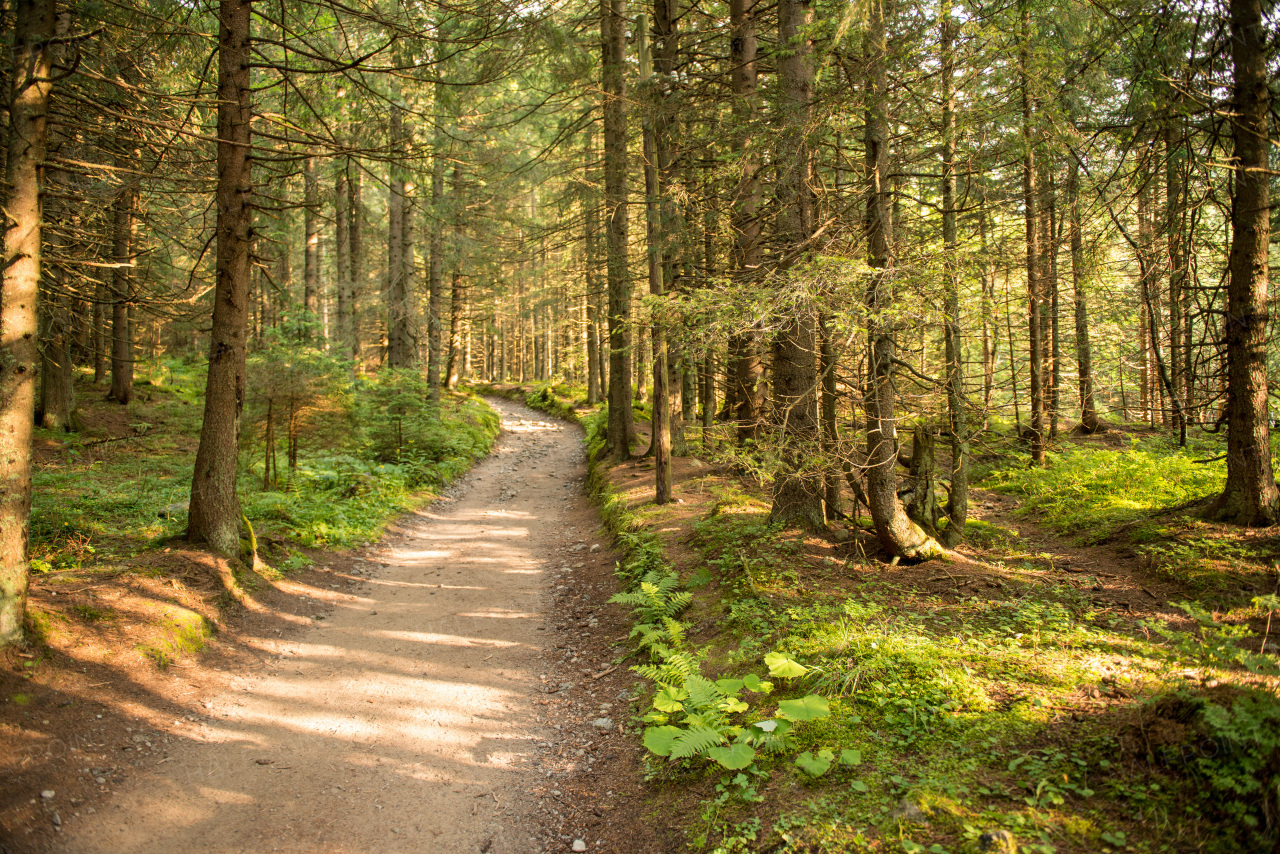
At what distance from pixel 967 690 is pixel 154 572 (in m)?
7.41

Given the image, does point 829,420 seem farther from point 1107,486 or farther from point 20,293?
point 20,293


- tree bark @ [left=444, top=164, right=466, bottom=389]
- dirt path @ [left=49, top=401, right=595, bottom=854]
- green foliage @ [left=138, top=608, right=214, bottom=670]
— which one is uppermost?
tree bark @ [left=444, top=164, right=466, bottom=389]

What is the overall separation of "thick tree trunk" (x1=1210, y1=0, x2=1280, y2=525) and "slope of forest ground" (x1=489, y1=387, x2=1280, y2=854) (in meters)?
0.56

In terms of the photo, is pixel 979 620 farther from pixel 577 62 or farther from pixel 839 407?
pixel 577 62

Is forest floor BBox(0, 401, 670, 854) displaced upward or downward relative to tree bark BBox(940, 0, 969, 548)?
downward

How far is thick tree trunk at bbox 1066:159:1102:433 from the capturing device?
7.56 m

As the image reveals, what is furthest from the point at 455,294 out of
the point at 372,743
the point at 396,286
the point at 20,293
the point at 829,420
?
the point at 372,743

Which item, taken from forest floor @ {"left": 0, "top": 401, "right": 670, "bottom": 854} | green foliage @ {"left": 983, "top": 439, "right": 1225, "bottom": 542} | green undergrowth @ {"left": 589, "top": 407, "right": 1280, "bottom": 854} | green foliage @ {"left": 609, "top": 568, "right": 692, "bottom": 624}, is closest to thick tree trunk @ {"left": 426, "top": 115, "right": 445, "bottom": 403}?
forest floor @ {"left": 0, "top": 401, "right": 670, "bottom": 854}

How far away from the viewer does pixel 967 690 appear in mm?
4031

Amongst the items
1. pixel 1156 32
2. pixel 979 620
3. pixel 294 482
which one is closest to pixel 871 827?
pixel 979 620

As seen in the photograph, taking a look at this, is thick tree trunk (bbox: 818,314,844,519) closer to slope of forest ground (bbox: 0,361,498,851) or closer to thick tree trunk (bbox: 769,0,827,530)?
thick tree trunk (bbox: 769,0,827,530)

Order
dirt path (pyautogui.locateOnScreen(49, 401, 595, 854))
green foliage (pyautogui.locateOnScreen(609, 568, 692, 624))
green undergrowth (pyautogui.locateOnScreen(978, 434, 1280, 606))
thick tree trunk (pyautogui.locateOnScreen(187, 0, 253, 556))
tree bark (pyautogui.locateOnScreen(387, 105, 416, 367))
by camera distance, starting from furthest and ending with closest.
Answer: tree bark (pyautogui.locateOnScreen(387, 105, 416, 367)) < thick tree trunk (pyautogui.locateOnScreen(187, 0, 253, 556)) < green foliage (pyautogui.locateOnScreen(609, 568, 692, 624)) < green undergrowth (pyautogui.locateOnScreen(978, 434, 1280, 606)) < dirt path (pyautogui.locateOnScreen(49, 401, 595, 854))

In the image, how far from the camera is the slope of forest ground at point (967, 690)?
289cm

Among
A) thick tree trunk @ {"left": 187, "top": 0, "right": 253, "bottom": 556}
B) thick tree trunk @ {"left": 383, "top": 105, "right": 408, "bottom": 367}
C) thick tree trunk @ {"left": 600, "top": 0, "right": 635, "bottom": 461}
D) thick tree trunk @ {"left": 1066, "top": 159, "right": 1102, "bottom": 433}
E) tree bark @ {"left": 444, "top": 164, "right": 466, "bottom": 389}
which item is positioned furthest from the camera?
tree bark @ {"left": 444, "top": 164, "right": 466, "bottom": 389}
